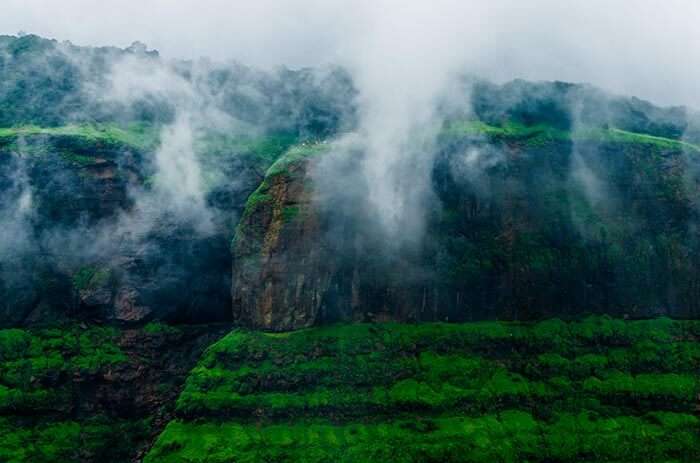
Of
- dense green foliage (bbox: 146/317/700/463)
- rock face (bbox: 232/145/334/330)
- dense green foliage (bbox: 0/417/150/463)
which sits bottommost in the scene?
dense green foliage (bbox: 0/417/150/463)

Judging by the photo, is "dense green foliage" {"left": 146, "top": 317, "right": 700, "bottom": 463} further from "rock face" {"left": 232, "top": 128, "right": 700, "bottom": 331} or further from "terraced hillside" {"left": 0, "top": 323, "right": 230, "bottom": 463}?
"terraced hillside" {"left": 0, "top": 323, "right": 230, "bottom": 463}

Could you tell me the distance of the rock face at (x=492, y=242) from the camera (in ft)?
257

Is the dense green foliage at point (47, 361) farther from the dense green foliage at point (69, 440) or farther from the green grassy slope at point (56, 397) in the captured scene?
the dense green foliage at point (69, 440)

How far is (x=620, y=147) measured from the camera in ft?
284

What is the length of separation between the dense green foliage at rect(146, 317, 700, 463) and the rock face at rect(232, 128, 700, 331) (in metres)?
3.64

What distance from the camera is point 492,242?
82.1 metres

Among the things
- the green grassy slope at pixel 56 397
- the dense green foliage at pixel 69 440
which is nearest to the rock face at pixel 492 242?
the green grassy slope at pixel 56 397

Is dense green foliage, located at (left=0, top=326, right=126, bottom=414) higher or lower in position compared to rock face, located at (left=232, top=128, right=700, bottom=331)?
lower

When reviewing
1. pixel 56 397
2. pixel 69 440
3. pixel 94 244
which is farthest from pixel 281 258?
pixel 69 440

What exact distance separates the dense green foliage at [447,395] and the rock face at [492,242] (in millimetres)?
3636

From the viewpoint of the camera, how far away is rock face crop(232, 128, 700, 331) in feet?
257

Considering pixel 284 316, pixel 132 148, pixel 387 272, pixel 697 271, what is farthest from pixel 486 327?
pixel 132 148

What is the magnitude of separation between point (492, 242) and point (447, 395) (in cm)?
2435

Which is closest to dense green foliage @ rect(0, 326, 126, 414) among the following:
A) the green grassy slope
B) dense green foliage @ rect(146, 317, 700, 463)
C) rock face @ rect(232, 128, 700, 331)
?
the green grassy slope
